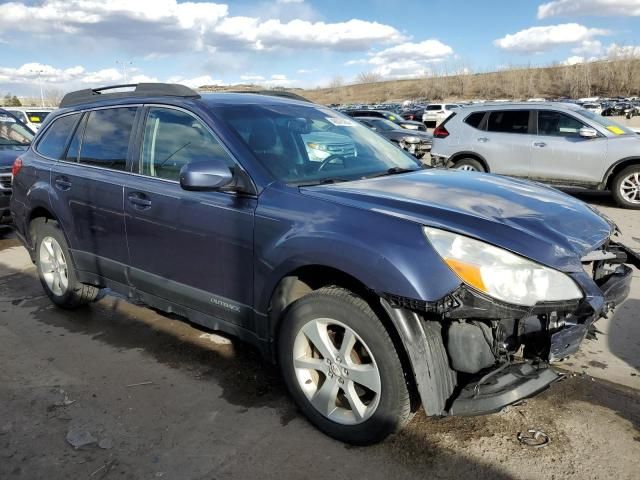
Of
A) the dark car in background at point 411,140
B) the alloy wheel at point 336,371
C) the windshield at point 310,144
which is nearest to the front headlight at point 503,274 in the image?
the alloy wheel at point 336,371

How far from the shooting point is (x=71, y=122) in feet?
15.1

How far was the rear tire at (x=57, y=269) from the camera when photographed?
4583mm

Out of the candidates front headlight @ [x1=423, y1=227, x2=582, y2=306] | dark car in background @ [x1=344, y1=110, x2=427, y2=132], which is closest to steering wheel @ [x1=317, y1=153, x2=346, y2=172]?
front headlight @ [x1=423, y1=227, x2=582, y2=306]

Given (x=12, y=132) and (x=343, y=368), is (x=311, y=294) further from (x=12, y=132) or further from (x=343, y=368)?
(x=12, y=132)

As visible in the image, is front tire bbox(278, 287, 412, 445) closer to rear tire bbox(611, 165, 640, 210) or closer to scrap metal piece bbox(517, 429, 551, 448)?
scrap metal piece bbox(517, 429, 551, 448)

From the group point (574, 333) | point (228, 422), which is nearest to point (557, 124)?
point (574, 333)

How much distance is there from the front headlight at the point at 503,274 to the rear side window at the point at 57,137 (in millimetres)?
3495

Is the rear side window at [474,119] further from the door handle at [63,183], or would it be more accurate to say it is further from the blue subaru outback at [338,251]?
the door handle at [63,183]

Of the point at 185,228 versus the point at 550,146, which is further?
the point at 550,146

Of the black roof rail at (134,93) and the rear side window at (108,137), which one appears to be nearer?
the black roof rail at (134,93)

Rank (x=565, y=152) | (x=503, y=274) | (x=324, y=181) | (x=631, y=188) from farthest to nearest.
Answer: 1. (x=565, y=152)
2. (x=631, y=188)
3. (x=324, y=181)
4. (x=503, y=274)

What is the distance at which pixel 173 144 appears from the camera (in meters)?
3.61

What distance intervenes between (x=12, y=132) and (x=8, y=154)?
1.28 metres

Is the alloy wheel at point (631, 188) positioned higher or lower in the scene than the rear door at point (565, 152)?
lower
